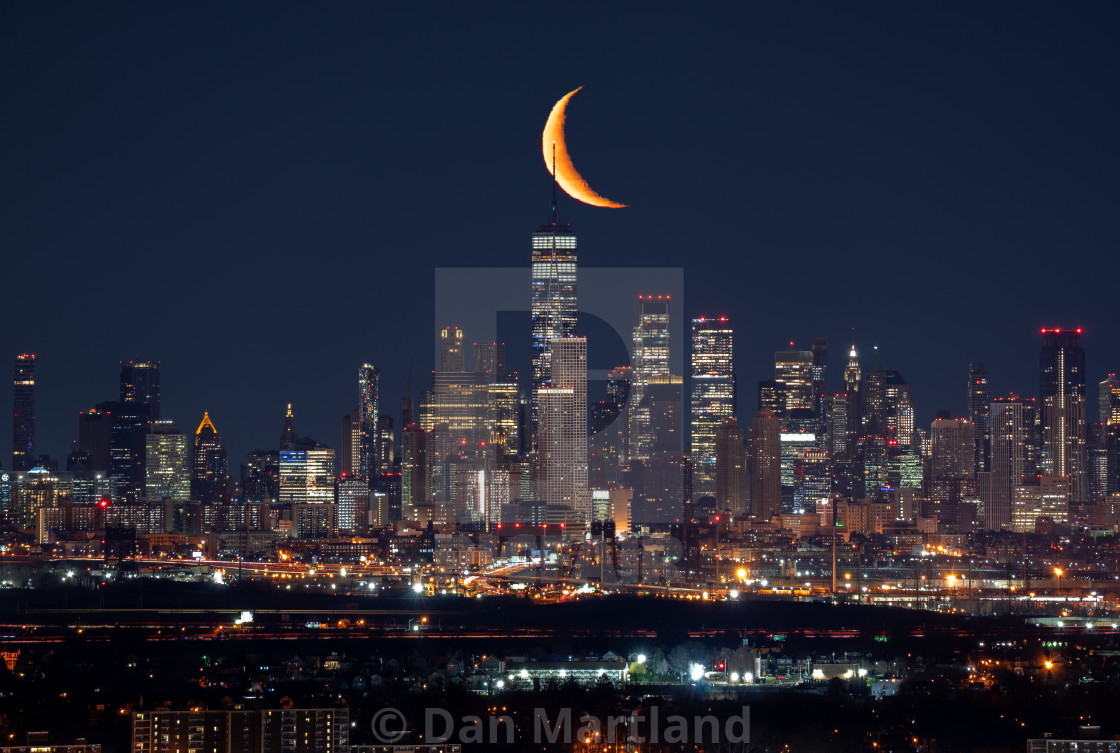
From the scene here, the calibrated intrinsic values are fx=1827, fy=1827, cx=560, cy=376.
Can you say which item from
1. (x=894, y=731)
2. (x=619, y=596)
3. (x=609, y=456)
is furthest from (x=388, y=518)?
(x=894, y=731)

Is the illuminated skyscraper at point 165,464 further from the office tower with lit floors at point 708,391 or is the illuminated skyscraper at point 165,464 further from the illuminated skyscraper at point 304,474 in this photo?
the office tower with lit floors at point 708,391

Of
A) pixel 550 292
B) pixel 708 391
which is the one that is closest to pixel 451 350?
pixel 550 292

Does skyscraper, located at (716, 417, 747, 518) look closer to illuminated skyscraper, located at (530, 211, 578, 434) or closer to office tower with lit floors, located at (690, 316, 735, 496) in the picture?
office tower with lit floors, located at (690, 316, 735, 496)

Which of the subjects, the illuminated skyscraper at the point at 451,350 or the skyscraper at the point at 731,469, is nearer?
the illuminated skyscraper at the point at 451,350

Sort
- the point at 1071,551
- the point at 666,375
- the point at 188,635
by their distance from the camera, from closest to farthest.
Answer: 1. the point at 188,635
2. the point at 666,375
3. the point at 1071,551

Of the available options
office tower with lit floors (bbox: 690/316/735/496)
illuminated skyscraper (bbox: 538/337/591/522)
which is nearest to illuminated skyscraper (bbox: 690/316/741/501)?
A: office tower with lit floors (bbox: 690/316/735/496)

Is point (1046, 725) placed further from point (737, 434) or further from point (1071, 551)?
point (737, 434)

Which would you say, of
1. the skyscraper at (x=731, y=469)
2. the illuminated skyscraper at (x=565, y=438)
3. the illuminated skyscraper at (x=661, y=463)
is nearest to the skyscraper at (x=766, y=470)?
the skyscraper at (x=731, y=469)
